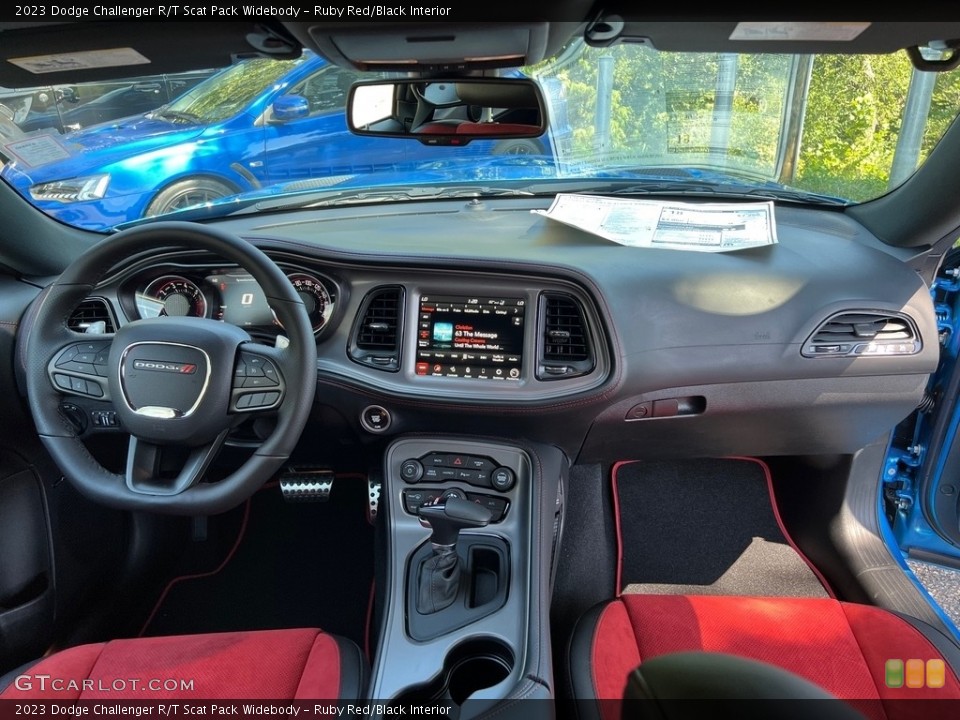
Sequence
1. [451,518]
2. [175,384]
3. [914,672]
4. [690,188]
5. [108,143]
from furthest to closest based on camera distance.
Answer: [108,143], [690,188], [451,518], [914,672], [175,384]

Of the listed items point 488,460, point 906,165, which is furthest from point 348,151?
point 906,165

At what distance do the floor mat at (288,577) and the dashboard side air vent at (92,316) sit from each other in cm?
109

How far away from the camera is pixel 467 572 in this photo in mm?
1813

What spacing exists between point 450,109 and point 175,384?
917 millimetres

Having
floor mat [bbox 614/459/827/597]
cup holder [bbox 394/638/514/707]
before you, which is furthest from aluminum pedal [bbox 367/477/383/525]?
floor mat [bbox 614/459/827/597]

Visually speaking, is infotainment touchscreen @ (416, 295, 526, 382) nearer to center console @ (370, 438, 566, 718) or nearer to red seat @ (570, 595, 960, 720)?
center console @ (370, 438, 566, 718)

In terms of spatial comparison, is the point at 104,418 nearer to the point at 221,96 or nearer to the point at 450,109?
the point at 450,109

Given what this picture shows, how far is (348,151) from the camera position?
9.00 feet

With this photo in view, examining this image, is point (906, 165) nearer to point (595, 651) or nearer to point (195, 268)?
point (595, 651)

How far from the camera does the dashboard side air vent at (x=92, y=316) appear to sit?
73.4 inches

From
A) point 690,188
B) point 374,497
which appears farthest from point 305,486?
point 690,188

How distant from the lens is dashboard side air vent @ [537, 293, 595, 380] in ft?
6.35

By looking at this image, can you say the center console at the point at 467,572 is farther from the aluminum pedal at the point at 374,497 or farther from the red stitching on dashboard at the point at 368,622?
the red stitching on dashboard at the point at 368,622

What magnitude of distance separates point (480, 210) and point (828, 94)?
1163 millimetres
